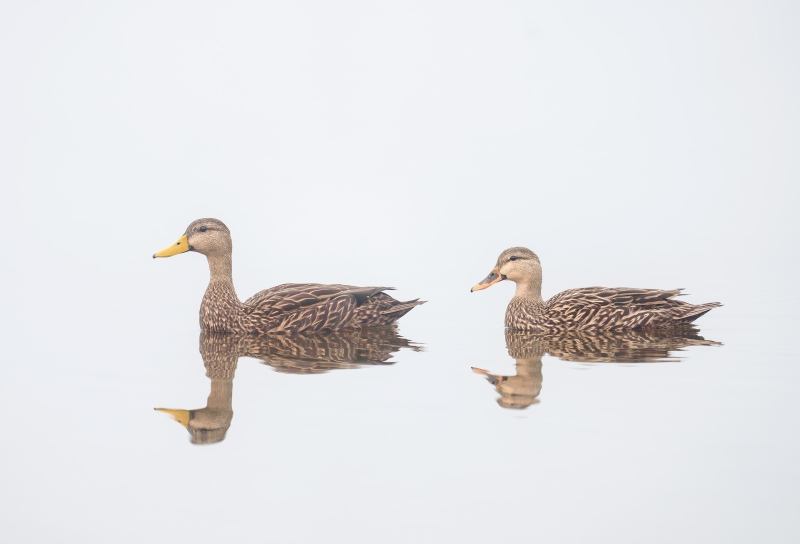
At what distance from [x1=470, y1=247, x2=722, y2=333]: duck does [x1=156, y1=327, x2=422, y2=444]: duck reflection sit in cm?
180

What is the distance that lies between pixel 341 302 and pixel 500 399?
4509 mm

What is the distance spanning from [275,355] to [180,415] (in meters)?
2.77

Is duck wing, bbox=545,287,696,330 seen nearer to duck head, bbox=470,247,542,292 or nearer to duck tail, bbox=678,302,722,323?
duck tail, bbox=678,302,722,323

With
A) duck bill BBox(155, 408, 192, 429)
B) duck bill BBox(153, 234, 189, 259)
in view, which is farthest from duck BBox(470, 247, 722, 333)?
duck bill BBox(155, 408, 192, 429)

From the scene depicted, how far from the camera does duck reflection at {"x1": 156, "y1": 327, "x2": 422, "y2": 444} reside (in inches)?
425

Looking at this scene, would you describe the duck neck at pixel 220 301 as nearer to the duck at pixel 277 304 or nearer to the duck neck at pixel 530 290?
the duck at pixel 277 304

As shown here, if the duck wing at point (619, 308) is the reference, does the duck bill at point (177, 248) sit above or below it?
above

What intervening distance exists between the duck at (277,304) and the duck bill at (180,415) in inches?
159

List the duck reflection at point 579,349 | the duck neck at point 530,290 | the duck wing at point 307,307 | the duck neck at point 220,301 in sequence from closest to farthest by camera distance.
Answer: the duck reflection at point 579,349, the duck wing at point 307,307, the duck neck at point 220,301, the duck neck at point 530,290

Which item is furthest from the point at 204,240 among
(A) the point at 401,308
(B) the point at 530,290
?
(B) the point at 530,290

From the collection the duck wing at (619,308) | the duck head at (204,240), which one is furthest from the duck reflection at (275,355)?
the duck wing at (619,308)

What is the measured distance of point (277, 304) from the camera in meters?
15.1

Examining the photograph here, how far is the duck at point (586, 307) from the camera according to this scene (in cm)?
1505

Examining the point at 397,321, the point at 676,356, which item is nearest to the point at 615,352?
the point at 676,356
